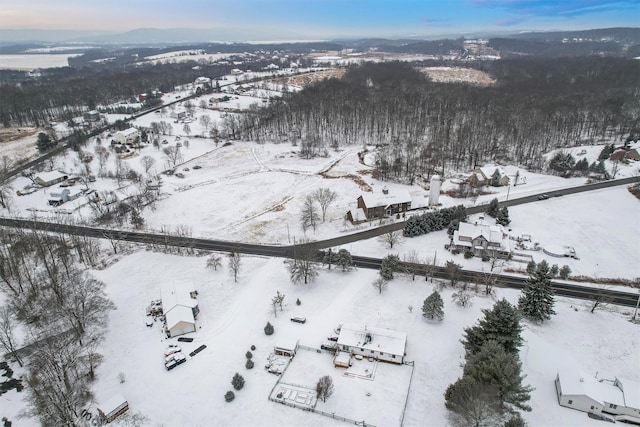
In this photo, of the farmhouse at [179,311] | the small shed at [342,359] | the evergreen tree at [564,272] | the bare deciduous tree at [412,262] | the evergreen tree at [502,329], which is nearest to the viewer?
the evergreen tree at [502,329]

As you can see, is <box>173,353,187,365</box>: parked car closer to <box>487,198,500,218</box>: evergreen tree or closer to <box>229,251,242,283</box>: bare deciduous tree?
<box>229,251,242,283</box>: bare deciduous tree

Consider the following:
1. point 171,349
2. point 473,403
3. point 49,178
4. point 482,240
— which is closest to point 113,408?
point 171,349

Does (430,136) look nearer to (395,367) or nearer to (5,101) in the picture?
(395,367)

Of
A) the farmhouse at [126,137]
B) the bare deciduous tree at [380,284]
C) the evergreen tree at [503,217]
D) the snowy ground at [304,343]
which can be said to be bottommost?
the snowy ground at [304,343]

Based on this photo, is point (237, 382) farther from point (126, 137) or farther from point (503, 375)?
point (126, 137)

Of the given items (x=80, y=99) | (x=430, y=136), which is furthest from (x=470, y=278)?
(x=80, y=99)

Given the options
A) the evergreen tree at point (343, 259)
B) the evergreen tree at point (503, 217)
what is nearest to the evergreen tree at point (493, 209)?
the evergreen tree at point (503, 217)

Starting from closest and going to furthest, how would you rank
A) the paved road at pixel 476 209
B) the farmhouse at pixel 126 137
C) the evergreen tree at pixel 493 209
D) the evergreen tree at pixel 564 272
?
the evergreen tree at pixel 564 272 < the paved road at pixel 476 209 < the evergreen tree at pixel 493 209 < the farmhouse at pixel 126 137

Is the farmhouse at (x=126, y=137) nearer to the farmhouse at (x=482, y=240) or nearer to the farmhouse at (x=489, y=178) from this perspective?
the farmhouse at (x=489, y=178)
